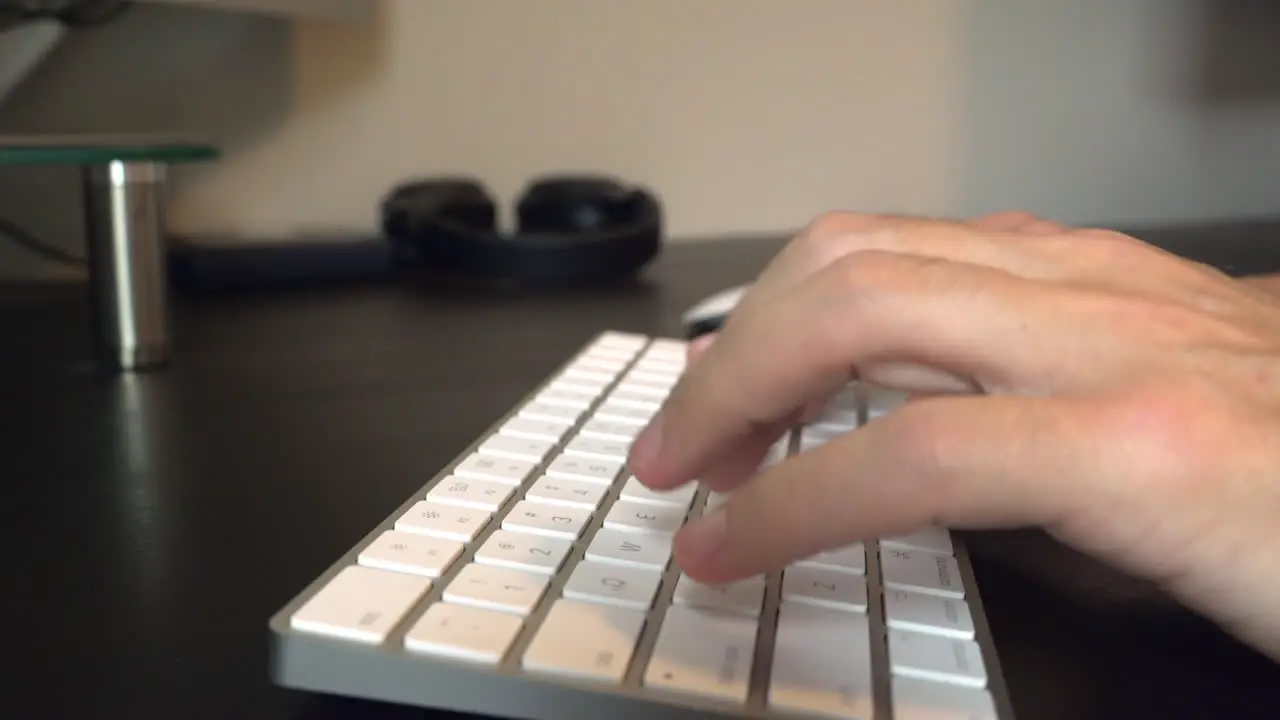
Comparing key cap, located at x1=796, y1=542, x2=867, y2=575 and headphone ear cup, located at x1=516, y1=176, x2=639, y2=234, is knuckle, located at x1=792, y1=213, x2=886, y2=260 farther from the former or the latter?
headphone ear cup, located at x1=516, y1=176, x2=639, y2=234

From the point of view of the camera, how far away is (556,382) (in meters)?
0.52

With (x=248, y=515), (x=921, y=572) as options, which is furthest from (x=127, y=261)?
(x=921, y=572)

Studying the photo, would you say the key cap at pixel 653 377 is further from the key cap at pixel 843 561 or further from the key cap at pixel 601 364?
the key cap at pixel 843 561

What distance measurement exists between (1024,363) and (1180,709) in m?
0.10

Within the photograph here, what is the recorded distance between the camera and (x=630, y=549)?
330mm

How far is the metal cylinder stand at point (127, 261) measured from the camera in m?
0.57

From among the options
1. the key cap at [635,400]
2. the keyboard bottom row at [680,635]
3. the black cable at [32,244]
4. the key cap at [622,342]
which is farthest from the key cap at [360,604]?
the black cable at [32,244]

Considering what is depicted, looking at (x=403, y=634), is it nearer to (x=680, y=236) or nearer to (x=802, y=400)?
(x=802, y=400)

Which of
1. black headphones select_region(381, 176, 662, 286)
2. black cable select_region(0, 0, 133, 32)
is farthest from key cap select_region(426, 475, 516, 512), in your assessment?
black cable select_region(0, 0, 133, 32)

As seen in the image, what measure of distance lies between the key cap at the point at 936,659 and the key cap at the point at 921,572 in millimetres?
34

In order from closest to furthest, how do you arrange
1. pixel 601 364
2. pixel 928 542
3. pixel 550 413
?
pixel 928 542, pixel 550 413, pixel 601 364

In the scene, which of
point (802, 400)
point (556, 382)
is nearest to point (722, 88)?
point (556, 382)

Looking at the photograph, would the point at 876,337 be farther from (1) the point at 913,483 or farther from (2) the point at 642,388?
(2) the point at 642,388

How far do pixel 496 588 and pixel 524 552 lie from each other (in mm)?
26
